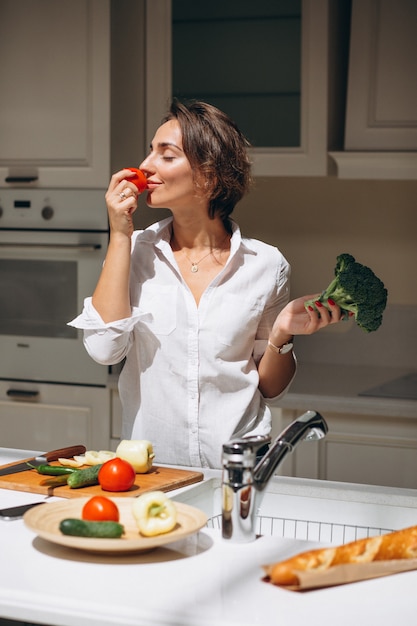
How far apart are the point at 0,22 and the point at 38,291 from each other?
1081 millimetres

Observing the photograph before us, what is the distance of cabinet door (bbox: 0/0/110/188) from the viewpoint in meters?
3.61

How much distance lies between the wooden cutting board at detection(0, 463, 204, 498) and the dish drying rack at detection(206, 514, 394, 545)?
0.36ft

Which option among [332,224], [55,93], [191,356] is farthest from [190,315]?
[332,224]

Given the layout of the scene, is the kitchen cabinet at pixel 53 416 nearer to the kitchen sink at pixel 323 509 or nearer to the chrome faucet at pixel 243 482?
the kitchen sink at pixel 323 509

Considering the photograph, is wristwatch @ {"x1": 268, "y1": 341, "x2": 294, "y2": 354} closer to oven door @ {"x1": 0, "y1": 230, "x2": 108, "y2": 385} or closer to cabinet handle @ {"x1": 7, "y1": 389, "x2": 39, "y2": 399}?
oven door @ {"x1": 0, "y1": 230, "x2": 108, "y2": 385}

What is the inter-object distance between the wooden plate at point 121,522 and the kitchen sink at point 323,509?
266mm

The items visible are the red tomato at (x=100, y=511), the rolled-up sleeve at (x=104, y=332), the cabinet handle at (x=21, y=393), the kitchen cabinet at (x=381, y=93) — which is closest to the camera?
the red tomato at (x=100, y=511)

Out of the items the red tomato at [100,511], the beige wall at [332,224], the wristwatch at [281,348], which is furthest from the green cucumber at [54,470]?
the beige wall at [332,224]

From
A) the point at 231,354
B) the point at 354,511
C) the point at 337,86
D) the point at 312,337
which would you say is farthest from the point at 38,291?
the point at 354,511

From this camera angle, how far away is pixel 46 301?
375 centimetres

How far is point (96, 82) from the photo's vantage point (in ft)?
11.8

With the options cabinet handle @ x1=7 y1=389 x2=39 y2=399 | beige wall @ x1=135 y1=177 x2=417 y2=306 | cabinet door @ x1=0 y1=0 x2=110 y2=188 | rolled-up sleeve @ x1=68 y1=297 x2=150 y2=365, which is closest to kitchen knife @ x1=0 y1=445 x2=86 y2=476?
rolled-up sleeve @ x1=68 y1=297 x2=150 y2=365

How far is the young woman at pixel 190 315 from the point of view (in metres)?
2.23

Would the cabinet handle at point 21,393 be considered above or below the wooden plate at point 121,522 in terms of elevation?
below
